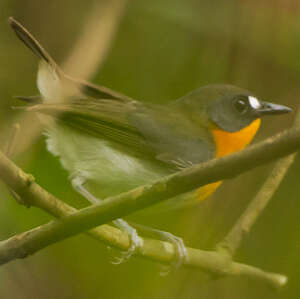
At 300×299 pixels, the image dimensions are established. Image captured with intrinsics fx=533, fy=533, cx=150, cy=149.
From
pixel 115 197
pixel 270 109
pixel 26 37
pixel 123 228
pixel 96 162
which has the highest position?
pixel 270 109

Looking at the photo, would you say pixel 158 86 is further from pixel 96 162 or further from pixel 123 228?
pixel 123 228

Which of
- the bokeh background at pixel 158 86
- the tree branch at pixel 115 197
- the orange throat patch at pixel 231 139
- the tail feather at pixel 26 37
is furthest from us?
the orange throat patch at pixel 231 139

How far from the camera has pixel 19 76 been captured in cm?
294

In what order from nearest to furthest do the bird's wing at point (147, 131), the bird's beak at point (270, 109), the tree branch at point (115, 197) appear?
the tree branch at point (115, 197) < the bird's wing at point (147, 131) < the bird's beak at point (270, 109)

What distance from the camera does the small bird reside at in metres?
Answer: 2.33

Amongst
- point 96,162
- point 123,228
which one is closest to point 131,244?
point 123,228

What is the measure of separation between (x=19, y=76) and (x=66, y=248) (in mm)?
1322

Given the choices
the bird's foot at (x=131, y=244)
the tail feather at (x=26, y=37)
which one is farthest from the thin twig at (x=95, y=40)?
the bird's foot at (x=131, y=244)

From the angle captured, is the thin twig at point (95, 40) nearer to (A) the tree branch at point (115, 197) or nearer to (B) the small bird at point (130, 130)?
(B) the small bird at point (130, 130)

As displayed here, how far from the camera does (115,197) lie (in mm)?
1313

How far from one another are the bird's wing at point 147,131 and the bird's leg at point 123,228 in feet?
0.76

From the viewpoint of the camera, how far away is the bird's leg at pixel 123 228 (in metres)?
1.85

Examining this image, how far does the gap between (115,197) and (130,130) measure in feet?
4.05

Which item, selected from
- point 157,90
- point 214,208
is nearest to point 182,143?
point 214,208
